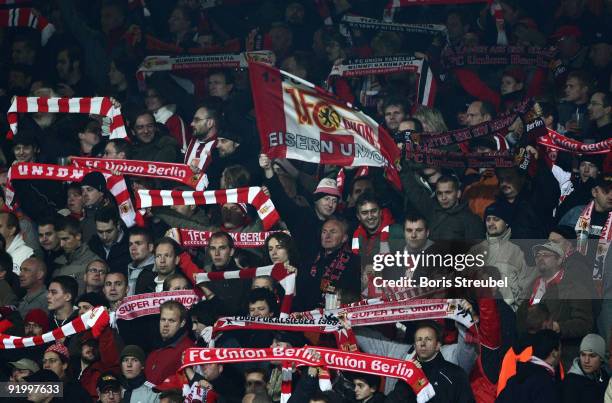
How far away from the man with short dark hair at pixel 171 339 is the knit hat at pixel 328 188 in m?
2.16

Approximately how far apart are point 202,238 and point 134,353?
1.93m

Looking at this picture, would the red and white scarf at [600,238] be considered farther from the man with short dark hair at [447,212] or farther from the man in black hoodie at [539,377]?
the man in black hoodie at [539,377]

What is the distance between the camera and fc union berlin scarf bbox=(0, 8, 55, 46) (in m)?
21.0

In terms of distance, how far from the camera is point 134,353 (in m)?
15.7

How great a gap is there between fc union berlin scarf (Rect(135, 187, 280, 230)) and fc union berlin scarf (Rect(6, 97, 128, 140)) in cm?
130

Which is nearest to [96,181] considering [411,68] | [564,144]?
[411,68]

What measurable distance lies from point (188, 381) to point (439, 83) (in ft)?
18.3

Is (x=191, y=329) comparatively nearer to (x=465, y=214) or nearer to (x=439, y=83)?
(x=465, y=214)

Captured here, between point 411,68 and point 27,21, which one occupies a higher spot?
point 27,21

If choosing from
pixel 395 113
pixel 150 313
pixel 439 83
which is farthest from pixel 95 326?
pixel 439 83

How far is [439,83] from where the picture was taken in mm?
19516

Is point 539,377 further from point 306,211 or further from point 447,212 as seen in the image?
point 306,211

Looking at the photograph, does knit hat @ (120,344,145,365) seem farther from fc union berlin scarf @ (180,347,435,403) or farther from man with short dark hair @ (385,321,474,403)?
man with short dark hair @ (385,321,474,403)

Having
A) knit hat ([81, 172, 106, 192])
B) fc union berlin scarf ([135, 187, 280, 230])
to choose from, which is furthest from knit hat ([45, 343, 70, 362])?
knit hat ([81, 172, 106, 192])
